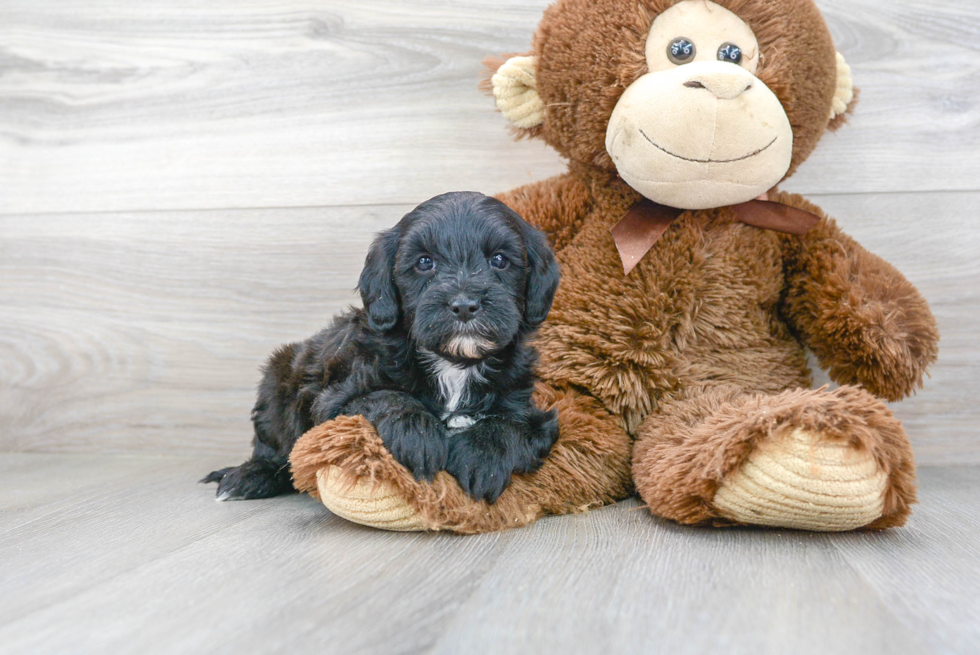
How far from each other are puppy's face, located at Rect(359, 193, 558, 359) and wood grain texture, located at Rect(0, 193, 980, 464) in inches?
32.8

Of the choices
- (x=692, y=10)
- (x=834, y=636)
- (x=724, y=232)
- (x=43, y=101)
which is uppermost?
(x=692, y=10)

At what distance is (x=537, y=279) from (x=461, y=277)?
20 cm

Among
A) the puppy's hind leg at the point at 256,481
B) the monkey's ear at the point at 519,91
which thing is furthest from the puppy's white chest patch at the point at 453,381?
the monkey's ear at the point at 519,91

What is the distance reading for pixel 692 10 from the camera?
5.59 feet

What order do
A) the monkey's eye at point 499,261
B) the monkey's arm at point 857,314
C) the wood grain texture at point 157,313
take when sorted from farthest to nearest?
the wood grain texture at point 157,313
the monkey's arm at point 857,314
the monkey's eye at point 499,261

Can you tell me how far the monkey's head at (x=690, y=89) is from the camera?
63.4 inches

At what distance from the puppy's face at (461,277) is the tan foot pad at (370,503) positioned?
269mm

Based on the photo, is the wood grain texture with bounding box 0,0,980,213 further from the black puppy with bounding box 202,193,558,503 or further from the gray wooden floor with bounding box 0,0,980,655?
the black puppy with bounding box 202,193,558,503

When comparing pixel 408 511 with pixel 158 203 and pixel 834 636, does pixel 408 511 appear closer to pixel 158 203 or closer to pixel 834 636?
pixel 834 636

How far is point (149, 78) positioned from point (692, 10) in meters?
1.62

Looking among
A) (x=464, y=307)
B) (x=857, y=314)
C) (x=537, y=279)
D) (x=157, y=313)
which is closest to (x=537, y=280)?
(x=537, y=279)

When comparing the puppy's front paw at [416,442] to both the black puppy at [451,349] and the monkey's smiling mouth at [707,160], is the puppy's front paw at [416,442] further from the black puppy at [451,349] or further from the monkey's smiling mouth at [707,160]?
the monkey's smiling mouth at [707,160]

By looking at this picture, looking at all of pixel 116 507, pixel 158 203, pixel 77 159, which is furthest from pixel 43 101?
pixel 116 507

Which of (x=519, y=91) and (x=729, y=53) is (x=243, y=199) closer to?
(x=519, y=91)
